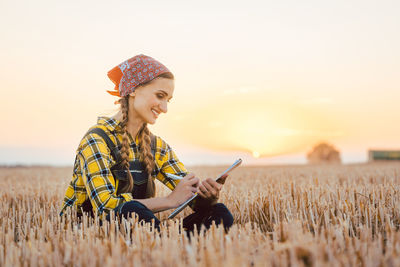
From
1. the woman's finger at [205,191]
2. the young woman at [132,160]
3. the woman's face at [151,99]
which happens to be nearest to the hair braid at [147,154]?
the young woman at [132,160]

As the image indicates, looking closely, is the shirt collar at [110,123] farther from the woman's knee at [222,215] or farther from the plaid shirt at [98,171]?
the woman's knee at [222,215]

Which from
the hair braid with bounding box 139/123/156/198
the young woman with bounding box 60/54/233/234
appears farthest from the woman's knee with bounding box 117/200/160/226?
the hair braid with bounding box 139/123/156/198

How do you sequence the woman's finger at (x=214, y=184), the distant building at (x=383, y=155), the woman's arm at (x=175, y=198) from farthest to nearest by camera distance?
the distant building at (x=383, y=155)
the woman's finger at (x=214, y=184)
the woman's arm at (x=175, y=198)

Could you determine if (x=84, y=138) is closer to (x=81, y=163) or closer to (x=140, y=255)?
(x=81, y=163)

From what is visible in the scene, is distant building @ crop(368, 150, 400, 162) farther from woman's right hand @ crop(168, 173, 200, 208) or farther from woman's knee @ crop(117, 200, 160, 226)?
woman's knee @ crop(117, 200, 160, 226)

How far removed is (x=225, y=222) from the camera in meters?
Answer: 2.59

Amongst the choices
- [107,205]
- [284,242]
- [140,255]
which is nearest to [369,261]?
[284,242]

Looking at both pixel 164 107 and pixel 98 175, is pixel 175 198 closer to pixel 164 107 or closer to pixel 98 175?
pixel 98 175

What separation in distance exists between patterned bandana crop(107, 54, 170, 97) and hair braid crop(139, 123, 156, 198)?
36 centimetres

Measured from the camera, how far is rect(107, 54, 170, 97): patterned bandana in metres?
2.86

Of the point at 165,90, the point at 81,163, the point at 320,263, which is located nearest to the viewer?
the point at 320,263

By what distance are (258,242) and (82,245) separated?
82cm

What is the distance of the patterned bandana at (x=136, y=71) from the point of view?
2.86 m

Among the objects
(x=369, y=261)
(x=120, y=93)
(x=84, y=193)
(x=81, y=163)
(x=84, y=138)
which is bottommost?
(x=369, y=261)
